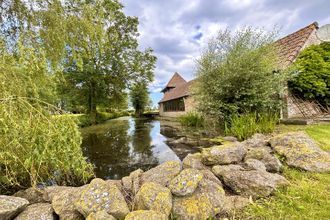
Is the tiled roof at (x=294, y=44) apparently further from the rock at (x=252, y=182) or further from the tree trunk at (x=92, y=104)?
the tree trunk at (x=92, y=104)

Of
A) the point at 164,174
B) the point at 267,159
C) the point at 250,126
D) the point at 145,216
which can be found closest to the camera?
the point at 145,216

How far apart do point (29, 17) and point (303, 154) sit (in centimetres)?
755

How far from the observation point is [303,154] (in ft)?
11.9

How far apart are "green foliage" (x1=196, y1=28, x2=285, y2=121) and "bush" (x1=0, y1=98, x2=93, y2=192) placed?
6.28 m

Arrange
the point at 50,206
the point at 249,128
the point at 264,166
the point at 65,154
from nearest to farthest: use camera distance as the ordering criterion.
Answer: the point at 50,206
the point at 65,154
the point at 264,166
the point at 249,128

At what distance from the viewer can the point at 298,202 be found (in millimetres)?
2441

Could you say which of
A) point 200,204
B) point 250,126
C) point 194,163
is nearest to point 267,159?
point 194,163

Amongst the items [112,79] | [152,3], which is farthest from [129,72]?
[152,3]

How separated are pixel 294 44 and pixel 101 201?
11845mm

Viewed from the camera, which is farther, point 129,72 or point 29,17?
point 129,72

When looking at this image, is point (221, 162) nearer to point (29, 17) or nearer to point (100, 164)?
point (100, 164)

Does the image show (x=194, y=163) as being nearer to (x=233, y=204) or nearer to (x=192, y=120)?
(x=233, y=204)

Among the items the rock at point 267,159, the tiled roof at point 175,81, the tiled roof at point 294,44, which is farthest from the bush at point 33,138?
the tiled roof at point 175,81

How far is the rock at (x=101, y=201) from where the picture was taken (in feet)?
6.91
